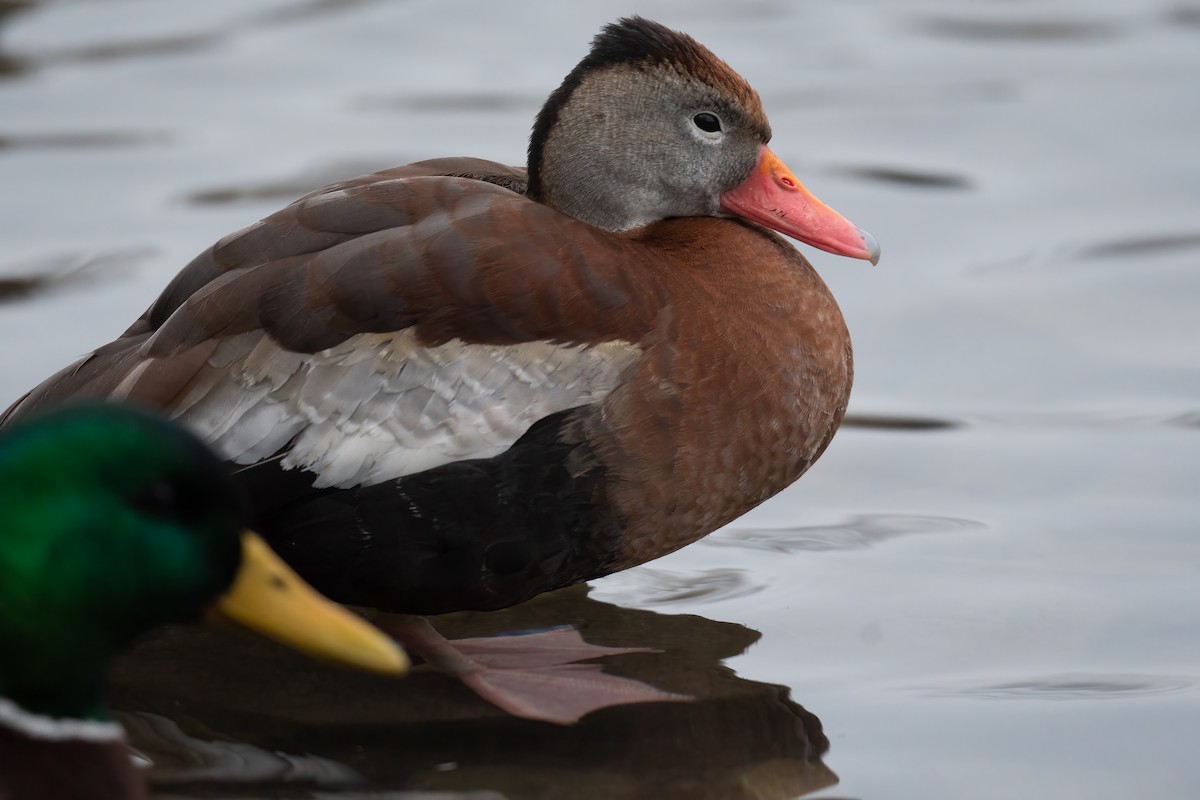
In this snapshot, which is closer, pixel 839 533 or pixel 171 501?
pixel 171 501

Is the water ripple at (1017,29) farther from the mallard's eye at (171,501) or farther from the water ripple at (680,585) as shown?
the mallard's eye at (171,501)

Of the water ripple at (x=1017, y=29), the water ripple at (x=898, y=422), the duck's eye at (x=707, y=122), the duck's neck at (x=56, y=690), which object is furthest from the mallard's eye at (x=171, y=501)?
the water ripple at (x=1017, y=29)

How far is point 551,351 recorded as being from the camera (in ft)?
12.9

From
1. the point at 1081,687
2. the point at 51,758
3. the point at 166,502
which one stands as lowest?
the point at 1081,687

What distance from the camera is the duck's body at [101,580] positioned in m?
2.51

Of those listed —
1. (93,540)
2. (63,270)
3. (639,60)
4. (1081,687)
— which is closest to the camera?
(93,540)

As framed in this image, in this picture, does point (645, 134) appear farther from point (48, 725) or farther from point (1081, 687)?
point (48, 725)

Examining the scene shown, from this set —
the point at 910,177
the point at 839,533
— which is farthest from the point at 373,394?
the point at 910,177

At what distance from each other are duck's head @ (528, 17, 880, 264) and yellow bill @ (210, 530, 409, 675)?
6.19 feet

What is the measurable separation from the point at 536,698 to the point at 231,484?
1436 millimetres

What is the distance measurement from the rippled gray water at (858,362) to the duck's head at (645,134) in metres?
0.97

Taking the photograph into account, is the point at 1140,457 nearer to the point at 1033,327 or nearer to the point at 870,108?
the point at 1033,327

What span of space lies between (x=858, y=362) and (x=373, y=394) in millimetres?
2370

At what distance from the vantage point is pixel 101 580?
2562 mm
